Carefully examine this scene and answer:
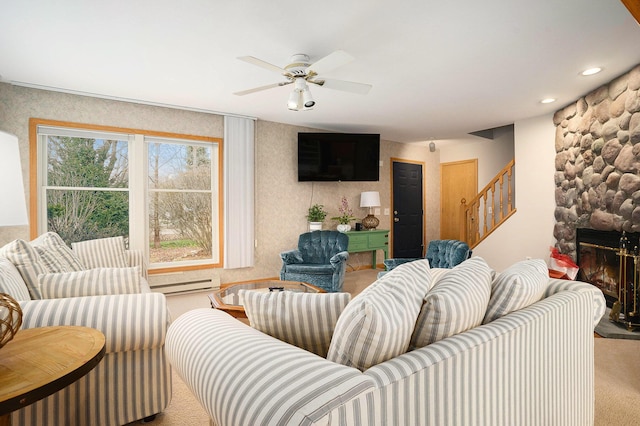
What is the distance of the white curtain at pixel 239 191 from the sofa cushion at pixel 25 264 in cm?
284

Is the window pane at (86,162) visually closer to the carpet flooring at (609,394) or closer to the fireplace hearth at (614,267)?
the carpet flooring at (609,394)

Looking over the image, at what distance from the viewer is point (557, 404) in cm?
134

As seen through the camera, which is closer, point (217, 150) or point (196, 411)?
point (196, 411)

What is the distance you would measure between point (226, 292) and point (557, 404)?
2.32m

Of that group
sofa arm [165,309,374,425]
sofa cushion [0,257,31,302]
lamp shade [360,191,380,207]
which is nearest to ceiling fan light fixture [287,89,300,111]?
sofa cushion [0,257,31,302]

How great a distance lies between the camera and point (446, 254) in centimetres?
367

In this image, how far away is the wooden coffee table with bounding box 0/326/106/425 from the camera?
981mm

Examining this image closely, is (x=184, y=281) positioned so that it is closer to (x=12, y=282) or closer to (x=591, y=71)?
(x=12, y=282)

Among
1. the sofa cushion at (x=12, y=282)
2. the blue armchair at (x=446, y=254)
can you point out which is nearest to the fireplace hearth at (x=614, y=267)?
the blue armchair at (x=446, y=254)

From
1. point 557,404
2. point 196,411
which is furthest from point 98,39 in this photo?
point 557,404

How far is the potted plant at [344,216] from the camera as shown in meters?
5.51

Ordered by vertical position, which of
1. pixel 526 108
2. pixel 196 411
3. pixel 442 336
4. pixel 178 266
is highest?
pixel 526 108

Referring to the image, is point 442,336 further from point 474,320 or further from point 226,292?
point 226,292

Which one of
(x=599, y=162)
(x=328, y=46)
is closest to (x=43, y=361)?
(x=328, y=46)
